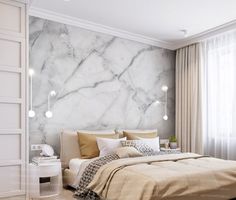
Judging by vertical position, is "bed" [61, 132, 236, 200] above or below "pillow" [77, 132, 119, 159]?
below

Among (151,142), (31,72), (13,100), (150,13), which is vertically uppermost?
(150,13)

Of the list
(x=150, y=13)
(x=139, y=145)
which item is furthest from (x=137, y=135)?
(x=150, y=13)

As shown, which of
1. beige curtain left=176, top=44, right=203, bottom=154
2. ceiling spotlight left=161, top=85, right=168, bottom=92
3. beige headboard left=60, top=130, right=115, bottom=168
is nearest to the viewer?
beige headboard left=60, top=130, right=115, bottom=168

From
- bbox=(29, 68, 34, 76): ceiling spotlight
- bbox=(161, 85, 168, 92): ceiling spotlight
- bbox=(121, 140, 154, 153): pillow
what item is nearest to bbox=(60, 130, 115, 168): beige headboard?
bbox=(121, 140, 154, 153): pillow

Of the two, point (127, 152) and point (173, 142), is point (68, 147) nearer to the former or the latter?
point (127, 152)

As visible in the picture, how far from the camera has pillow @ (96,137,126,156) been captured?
3773 millimetres

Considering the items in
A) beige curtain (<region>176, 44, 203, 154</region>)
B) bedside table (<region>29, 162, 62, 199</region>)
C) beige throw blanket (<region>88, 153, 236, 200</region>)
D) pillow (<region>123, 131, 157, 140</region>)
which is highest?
beige curtain (<region>176, 44, 203, 154</region>)

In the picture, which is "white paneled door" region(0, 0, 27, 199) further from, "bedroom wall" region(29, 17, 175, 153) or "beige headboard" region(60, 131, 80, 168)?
"beige headboard" region(60, 131, 80, 168)

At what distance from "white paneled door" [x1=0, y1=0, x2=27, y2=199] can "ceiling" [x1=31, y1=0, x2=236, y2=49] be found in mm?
600

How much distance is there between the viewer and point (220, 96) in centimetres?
457

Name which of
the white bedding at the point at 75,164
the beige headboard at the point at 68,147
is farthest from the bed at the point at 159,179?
the beige headboard at the point at 68,147

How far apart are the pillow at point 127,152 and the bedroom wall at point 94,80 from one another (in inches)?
38.7

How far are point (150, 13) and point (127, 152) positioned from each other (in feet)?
6.74

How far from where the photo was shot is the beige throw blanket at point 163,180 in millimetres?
2445
